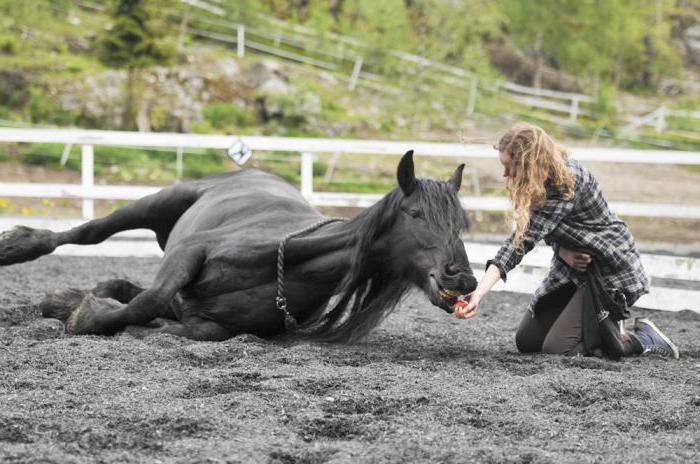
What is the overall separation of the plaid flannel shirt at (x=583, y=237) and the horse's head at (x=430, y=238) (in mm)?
457

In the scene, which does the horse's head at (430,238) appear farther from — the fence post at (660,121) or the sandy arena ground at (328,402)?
the fence post at (660,121)

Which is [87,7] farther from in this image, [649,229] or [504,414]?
[504,414]

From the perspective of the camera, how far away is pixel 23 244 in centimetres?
652

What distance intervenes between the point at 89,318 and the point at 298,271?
1204 millimetres

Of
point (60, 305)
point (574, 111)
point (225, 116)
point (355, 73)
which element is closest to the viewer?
point (60, 305)

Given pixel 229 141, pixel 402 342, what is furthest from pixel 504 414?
pixel 229 141

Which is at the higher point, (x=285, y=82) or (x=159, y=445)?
(x=285, y=82)

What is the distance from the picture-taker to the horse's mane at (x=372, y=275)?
5.02 meters

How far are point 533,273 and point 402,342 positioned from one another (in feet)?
9.20

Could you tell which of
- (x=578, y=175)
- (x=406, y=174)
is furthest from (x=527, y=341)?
(x=406, y=174)

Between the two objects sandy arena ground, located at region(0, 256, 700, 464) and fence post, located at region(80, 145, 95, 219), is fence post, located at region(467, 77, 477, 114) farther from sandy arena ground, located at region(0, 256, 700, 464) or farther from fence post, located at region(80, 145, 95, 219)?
sandy arena ground, located at region(0, 256, 700, 464)

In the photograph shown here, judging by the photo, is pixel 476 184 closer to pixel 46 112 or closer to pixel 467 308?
pixel 46 112

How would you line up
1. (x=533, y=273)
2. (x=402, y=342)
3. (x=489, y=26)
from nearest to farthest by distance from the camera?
(x=402, y=342)
(x=533, y=273)
(x=489, y=26)

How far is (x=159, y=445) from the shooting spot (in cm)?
338
